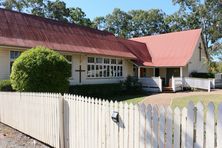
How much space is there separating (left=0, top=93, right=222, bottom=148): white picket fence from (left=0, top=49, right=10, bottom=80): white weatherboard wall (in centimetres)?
828

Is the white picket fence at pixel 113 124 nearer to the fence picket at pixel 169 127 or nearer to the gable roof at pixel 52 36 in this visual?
the fence picket at pixel 169 127

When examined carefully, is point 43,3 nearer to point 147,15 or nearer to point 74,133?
point 147,15

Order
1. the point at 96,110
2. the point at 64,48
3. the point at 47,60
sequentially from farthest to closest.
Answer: the point at 64,48, the point at 47,60, the point at 96,110

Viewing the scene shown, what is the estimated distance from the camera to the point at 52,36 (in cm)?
2078

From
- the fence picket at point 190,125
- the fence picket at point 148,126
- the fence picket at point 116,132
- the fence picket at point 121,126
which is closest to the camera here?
the fence picket at point 190,125

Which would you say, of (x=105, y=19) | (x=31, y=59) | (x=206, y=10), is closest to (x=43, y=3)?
(x=105, y=19)

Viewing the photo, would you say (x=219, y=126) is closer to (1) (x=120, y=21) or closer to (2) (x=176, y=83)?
(2) (x=176, y=83)

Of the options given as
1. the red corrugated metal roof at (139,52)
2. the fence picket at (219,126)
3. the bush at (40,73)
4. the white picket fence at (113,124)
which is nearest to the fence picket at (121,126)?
the white picket fence at (113,124)

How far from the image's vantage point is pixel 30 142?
7492 millimetres

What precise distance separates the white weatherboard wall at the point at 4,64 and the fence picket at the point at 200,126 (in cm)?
1492

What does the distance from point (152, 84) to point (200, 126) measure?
2202 centimetres

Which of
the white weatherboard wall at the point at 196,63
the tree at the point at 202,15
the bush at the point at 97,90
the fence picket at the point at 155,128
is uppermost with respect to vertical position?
the tree at the point at 202,15

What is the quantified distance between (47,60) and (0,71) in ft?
18.7

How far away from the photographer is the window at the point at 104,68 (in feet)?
74.1
